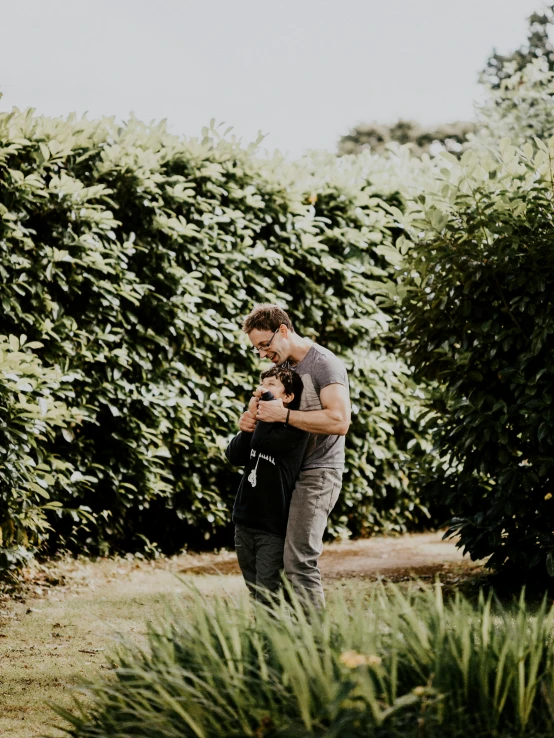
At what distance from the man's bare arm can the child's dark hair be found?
162 millimetres

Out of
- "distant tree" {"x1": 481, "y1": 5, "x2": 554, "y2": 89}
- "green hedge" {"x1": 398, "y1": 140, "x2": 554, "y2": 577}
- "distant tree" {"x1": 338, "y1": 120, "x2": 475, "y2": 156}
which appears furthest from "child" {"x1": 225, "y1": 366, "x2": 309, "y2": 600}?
"distant tree" {"x1": 338, "y1": 120, "x2": 475, "y2": 156}

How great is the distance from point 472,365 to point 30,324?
3.42 meters

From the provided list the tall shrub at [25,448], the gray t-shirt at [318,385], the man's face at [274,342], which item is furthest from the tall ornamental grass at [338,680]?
the tall shrub at [25,448]

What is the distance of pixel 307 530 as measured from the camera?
445 centimetres

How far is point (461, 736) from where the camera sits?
2604 mm

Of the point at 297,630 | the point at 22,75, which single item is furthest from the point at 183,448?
the point at 22,75

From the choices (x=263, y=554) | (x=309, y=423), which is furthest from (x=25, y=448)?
(x=309, y=423)

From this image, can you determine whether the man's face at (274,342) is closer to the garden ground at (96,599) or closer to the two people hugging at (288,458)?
the two people hugging at (288,458)

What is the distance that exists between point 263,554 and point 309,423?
72 centimetres

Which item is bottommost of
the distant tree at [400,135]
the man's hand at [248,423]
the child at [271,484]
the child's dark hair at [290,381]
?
the child at [271,484]

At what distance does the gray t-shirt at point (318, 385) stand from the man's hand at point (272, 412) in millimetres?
221

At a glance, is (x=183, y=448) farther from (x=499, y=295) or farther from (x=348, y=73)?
(x=348, y=73)

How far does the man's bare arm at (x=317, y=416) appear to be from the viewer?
438 centimetres

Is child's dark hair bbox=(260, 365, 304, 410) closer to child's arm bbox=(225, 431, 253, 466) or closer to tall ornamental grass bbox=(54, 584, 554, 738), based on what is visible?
child's arm bbox=(225, 431, 253, 466)
